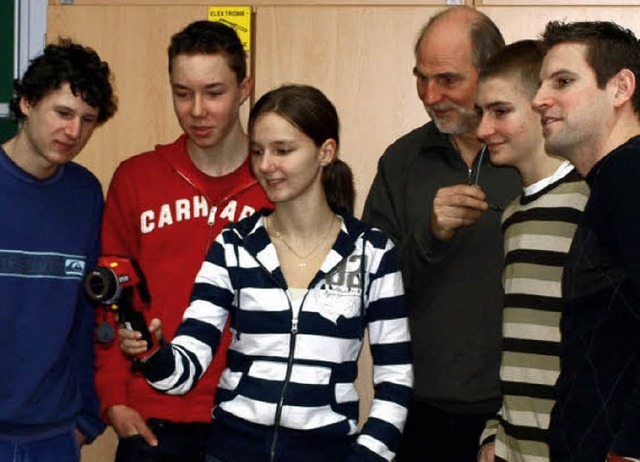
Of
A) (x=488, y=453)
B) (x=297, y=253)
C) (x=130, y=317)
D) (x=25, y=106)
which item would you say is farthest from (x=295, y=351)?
(x=25, y=106)

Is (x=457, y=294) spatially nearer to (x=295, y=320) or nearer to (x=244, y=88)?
(x=295, y=320)

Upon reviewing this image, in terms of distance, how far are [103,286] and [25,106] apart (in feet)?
2.26

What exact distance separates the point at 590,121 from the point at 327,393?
0.75 metres

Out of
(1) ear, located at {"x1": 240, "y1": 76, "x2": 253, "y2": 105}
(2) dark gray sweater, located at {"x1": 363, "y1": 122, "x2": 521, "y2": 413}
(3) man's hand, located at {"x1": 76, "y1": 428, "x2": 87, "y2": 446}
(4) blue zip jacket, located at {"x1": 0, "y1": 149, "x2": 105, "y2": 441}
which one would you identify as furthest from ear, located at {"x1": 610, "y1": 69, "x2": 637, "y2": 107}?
(3) man's hand, located at {"x1": 76, "y1": 428, "x2": 87, "y2": 446}

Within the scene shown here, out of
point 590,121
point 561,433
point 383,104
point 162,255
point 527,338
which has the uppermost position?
point 383,104

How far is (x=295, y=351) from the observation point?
6.45 ft

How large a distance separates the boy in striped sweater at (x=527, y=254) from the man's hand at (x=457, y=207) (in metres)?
0.07

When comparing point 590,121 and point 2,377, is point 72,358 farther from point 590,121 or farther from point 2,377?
point 590,121

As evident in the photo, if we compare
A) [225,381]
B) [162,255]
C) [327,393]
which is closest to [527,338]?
[327,393]

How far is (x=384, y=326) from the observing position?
2031 mm

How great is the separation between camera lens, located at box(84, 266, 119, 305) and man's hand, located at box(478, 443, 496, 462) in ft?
2.75

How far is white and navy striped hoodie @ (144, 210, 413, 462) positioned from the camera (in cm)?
193

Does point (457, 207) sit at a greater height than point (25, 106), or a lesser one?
lesser

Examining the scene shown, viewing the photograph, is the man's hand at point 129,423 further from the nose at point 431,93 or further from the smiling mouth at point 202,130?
the nose at point 431,93
